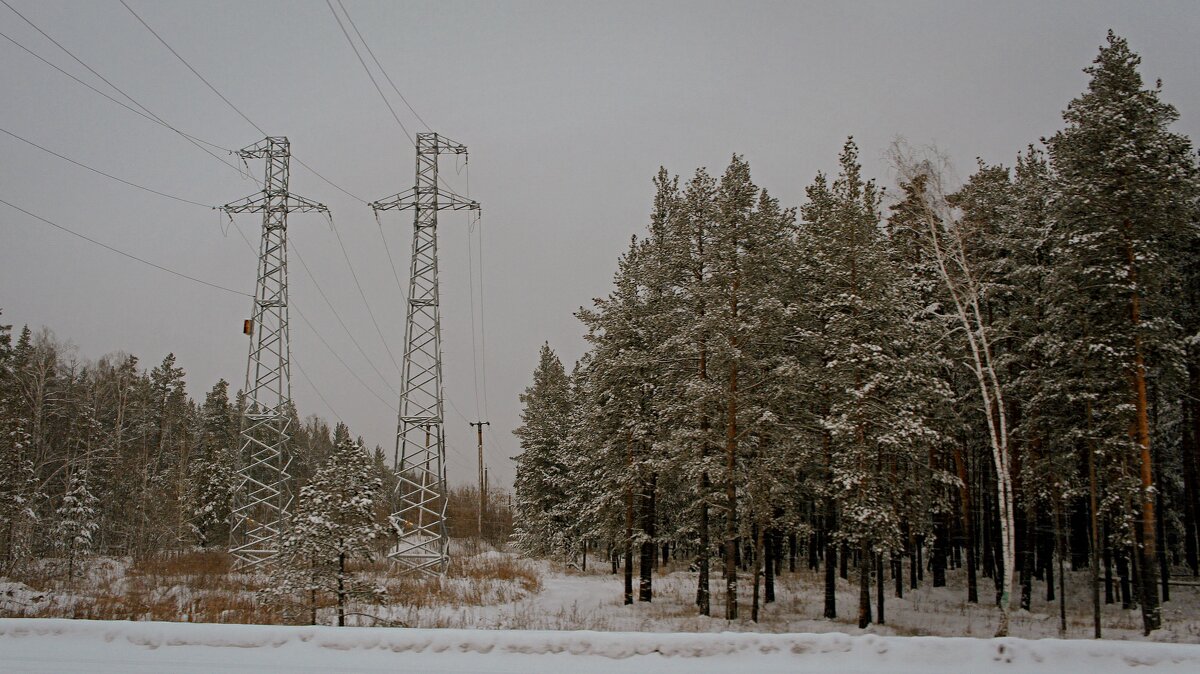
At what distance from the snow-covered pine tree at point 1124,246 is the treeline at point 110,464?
2055cm

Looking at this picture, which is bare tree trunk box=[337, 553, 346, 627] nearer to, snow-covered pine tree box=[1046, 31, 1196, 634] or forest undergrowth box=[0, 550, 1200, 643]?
forest undergrowth box=[0, 550, 1200, 643]

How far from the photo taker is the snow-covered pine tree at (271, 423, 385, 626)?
583 inches

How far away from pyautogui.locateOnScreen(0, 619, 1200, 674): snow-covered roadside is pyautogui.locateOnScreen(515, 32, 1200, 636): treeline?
1111 cm

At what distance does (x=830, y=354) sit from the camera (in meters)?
22.1

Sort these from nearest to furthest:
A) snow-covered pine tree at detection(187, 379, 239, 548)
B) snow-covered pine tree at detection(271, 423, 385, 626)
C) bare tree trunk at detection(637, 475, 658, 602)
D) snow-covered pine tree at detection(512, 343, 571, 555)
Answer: snow-covered pine tree at detection(271, 423, 385, 626) < bare tree trunk at detection(637, 475, 658, 602) < snow-covered pine tree at detection(512, 343, 571, 555) < snow-covered pine tree at detection(187, 379, 239, 548)

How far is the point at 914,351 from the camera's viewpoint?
22188 mm

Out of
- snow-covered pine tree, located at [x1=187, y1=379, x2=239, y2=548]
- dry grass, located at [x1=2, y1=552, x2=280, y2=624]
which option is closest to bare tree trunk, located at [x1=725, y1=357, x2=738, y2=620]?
dry grass, located at [x1=2, y1=552, x2=280, y2=624]

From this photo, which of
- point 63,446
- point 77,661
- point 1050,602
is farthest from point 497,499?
point 77,661

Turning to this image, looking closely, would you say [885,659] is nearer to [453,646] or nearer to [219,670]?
[453,646]

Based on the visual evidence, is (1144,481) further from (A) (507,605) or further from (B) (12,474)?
(B) (12,474)

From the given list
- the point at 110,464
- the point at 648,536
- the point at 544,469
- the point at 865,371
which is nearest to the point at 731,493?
the point at 648,536

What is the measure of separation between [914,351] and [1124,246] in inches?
253

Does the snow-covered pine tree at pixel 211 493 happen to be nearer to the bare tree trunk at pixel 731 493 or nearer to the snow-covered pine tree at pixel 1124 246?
the bare tree trunk at pixel 731 493

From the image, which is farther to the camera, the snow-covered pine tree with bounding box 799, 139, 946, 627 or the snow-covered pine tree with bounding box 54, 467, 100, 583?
the snow-covered pine tree with bounding box 54, 467, 100, 583
